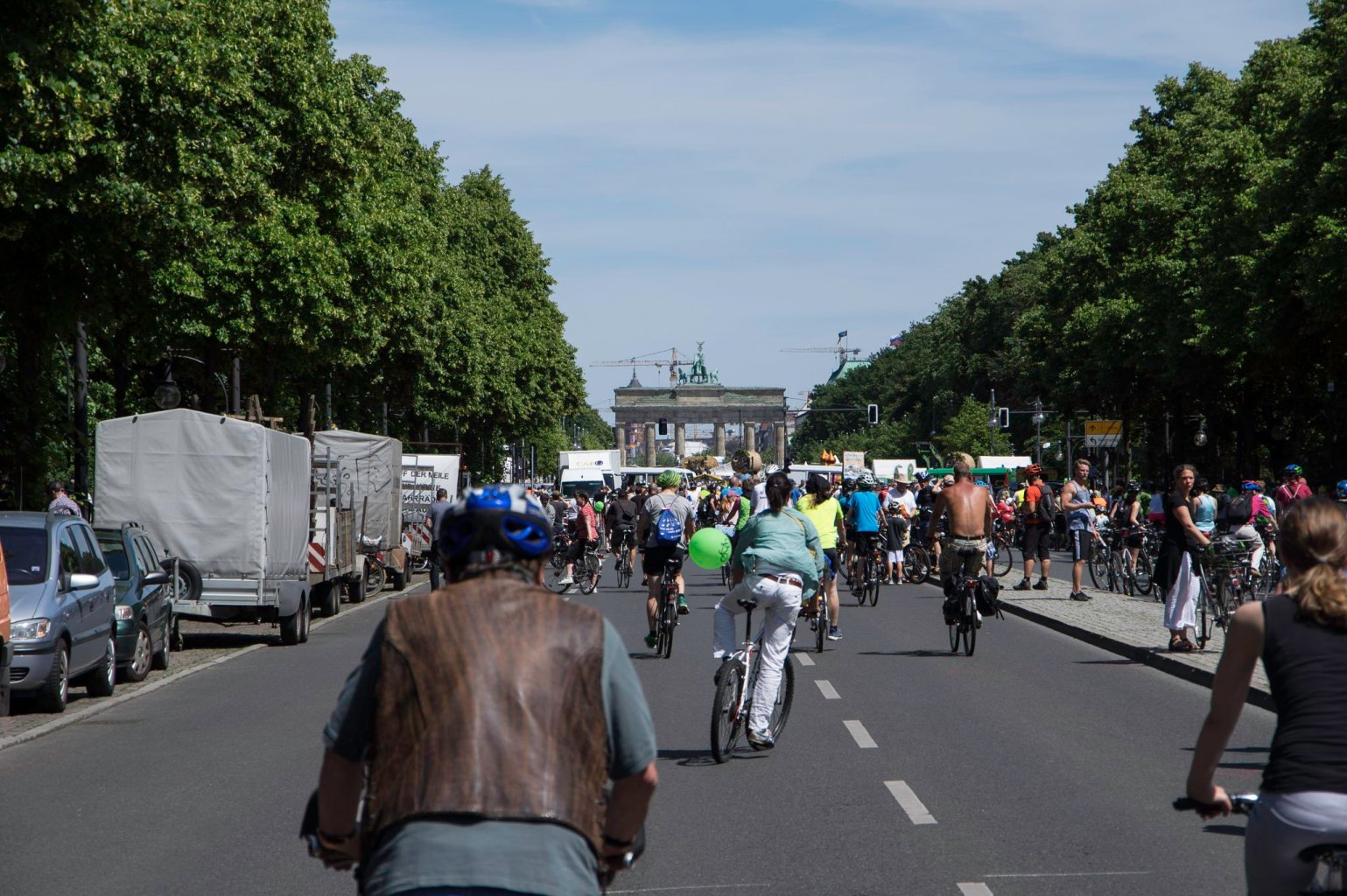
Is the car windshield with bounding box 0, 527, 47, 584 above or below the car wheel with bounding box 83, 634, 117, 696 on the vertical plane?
above

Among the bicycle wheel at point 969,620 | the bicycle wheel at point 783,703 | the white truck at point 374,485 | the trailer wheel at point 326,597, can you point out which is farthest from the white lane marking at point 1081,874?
the white truck at point 374,485

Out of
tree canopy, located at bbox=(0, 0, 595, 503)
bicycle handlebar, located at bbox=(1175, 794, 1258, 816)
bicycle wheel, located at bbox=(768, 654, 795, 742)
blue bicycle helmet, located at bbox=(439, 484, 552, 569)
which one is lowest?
bicycle wheel, located at bbox=(768, 654, 795, 742)

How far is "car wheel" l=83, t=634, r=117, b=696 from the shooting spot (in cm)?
1503

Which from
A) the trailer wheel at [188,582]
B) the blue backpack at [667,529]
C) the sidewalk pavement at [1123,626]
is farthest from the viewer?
the trailer wheel at [188,582]

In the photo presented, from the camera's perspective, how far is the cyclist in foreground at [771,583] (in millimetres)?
10750

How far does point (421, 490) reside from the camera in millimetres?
40531

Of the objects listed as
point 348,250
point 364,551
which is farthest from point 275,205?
point 364,551

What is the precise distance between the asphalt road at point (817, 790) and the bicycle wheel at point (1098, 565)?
39.6 ft

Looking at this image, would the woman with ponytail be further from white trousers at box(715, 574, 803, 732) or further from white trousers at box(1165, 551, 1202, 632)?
white trousers at box(1165, 551, 1202, 632)

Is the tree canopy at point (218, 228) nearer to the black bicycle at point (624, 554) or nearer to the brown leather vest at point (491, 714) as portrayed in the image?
the black bicycle at point (624, 554)

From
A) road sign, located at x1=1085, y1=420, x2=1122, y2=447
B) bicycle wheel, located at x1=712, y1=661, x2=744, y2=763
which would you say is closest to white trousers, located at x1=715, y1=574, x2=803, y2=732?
bicycle wheel, located at x1=712, y1=661, x2=744, y2=763

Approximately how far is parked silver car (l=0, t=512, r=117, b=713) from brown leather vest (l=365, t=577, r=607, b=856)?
1104 cm

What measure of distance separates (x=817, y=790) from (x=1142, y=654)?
7983mm

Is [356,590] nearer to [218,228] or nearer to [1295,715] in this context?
[218,228]
